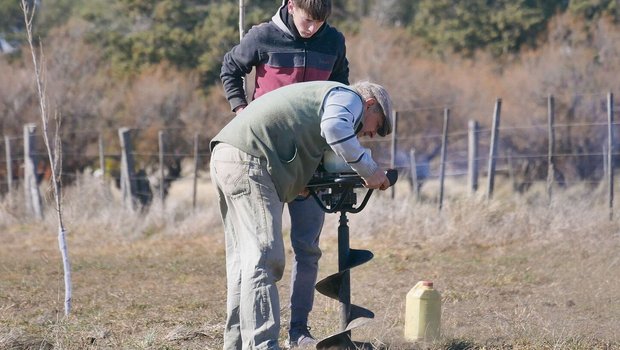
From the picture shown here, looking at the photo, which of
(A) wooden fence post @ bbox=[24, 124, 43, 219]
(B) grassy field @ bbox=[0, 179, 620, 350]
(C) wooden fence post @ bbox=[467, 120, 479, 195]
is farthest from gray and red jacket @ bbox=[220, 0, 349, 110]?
(A) wooden fence post @ bbox=[24, 124, 43, 219]

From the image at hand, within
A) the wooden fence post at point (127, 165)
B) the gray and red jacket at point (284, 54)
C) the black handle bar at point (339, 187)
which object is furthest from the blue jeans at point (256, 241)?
the wooden fence post at point (127, 165)

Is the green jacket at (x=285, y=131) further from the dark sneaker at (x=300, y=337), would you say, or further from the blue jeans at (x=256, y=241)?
the dark sneaker at (x=300, y=337)

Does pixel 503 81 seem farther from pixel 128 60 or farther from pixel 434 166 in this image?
pixel 128 60

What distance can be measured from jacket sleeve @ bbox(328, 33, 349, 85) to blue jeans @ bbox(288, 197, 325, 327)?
2.65ft

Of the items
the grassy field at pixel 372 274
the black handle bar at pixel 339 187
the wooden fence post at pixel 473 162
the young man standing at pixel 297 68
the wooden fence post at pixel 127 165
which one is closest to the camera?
the black handle bar at pixel 339 187

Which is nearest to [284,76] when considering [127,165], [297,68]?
[297,68]

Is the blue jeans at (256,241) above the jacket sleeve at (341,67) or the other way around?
the other way around

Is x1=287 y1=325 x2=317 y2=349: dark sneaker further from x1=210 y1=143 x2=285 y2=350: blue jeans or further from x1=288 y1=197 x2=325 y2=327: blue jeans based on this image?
x1=210 y1=143 x2=285 y2=350: blue jeans

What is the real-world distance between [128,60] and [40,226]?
12812 millimetres

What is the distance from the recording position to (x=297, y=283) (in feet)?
18.5

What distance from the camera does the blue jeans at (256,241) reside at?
15.8ft

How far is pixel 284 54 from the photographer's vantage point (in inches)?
224

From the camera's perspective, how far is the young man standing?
18.3 ft

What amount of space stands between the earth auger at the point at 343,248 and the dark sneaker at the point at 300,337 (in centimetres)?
22
